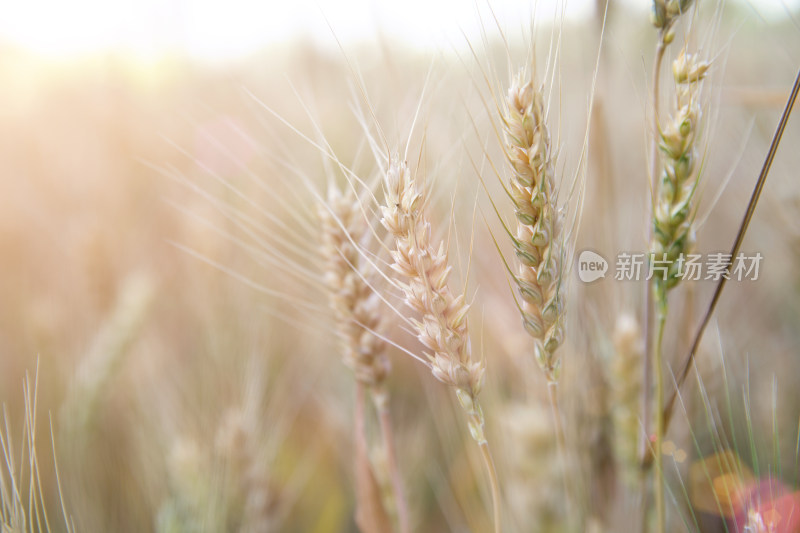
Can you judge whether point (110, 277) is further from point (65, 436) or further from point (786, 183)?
point (786, 183)

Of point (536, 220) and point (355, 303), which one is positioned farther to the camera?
point (355, 303)

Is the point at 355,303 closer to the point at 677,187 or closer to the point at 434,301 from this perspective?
the point at 434,301

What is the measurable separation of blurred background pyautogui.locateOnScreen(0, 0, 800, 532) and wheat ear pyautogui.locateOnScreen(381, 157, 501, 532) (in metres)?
0.03

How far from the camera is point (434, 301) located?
427 millimetres

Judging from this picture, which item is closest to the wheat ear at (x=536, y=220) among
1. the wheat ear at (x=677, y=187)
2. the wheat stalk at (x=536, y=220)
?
the wheat stalk at (x=536, y=220)

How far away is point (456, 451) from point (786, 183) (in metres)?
0.77

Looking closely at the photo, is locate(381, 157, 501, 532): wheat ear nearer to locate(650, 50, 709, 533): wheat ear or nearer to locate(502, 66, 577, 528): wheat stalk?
locate(502, 66, 577, 528): wheat stalk

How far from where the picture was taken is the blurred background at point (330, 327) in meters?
0.72

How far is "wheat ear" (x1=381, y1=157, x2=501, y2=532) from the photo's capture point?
431mm

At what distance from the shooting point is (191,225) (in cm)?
129

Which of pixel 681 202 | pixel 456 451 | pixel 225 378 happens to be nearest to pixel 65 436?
pixel 225 378

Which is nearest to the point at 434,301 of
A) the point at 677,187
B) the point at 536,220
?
the point at 536,220

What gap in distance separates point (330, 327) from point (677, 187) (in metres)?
0.44

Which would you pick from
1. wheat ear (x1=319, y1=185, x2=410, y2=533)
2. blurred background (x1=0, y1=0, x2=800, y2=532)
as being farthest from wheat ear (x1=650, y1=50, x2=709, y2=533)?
wheat ear (x1=319, y1=185, x2=410, y2=533)
